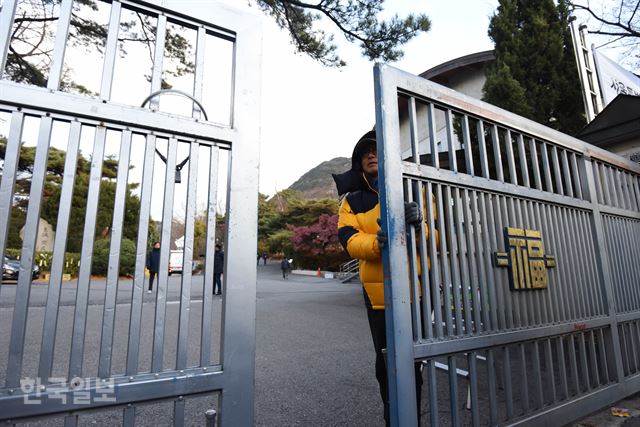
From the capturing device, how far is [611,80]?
6355 mm

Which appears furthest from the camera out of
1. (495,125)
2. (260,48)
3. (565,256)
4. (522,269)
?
(565,256)

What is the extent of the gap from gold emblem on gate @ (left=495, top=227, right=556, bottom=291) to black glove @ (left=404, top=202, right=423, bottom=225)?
705 millimetres

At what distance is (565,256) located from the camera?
8.45 feet

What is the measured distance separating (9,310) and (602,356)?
953 cm

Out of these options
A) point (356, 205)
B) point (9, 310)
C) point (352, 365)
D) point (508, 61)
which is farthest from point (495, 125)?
point (9, 310)

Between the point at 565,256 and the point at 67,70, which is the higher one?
the point at 67,70

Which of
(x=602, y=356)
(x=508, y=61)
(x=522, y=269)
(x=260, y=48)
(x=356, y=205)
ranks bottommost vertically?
(x=602, y=356)

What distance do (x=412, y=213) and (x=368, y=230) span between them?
571 millimetres

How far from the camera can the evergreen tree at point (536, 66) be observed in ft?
25.9

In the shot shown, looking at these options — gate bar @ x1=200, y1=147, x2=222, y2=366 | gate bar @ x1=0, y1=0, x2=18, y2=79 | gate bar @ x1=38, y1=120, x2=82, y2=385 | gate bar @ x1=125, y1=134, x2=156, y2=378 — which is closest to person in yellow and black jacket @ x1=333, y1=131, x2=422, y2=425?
gate bar @ x1=200, y1=147, x2=222, y2=366

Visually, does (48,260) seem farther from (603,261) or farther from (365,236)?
(603,261)

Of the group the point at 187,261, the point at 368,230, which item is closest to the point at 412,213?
the point at 368,230

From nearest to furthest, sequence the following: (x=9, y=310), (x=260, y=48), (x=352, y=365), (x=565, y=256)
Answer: (x=260, y=48), (x=565, y=256), (x=352, y=365), (x=9, y=310)

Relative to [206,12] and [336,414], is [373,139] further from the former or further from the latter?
[336,414]
